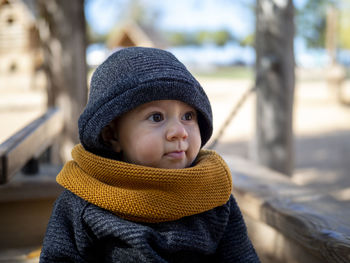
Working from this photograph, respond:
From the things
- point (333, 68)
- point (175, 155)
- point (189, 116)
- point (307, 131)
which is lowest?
point (307, 131)

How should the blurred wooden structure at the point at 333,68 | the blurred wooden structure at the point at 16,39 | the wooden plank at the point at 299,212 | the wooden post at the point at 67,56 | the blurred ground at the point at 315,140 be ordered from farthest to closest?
the blurred wooden structure at the point at 16,39
the blurred wooden structure at the point at 333,68
the blurred ground at the point at 315,140
the wooden post at the point at 67,56
the wooden plank at the point at 299,212

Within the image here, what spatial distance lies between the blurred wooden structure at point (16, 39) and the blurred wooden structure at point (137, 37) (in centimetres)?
654

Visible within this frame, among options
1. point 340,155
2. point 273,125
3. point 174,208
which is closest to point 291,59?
point 273,125

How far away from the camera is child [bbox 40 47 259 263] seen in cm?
142

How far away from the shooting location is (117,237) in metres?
1.43

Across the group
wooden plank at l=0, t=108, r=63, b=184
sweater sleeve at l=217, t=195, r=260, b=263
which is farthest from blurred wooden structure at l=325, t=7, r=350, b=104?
sweater sleeve at l=217, t=195, r=260, b=263

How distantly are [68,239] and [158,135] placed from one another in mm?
445

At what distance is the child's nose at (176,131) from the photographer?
145 cm

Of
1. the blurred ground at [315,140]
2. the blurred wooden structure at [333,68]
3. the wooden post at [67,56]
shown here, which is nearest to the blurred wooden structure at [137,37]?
the blurred ground at [315,140]

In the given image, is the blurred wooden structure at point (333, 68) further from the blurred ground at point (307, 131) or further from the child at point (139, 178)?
the child at point (139, 178)

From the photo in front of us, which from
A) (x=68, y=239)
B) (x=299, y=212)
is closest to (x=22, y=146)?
(x=68, y=239)

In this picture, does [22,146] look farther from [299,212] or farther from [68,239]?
[299,212]

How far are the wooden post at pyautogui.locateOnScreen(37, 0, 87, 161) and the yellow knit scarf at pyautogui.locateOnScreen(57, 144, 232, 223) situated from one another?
3.29 meters

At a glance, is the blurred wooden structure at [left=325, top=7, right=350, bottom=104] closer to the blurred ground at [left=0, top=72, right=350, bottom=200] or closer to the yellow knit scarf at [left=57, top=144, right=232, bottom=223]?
the blurred ground at [left=0, top=72, right=350, bottom=200]
